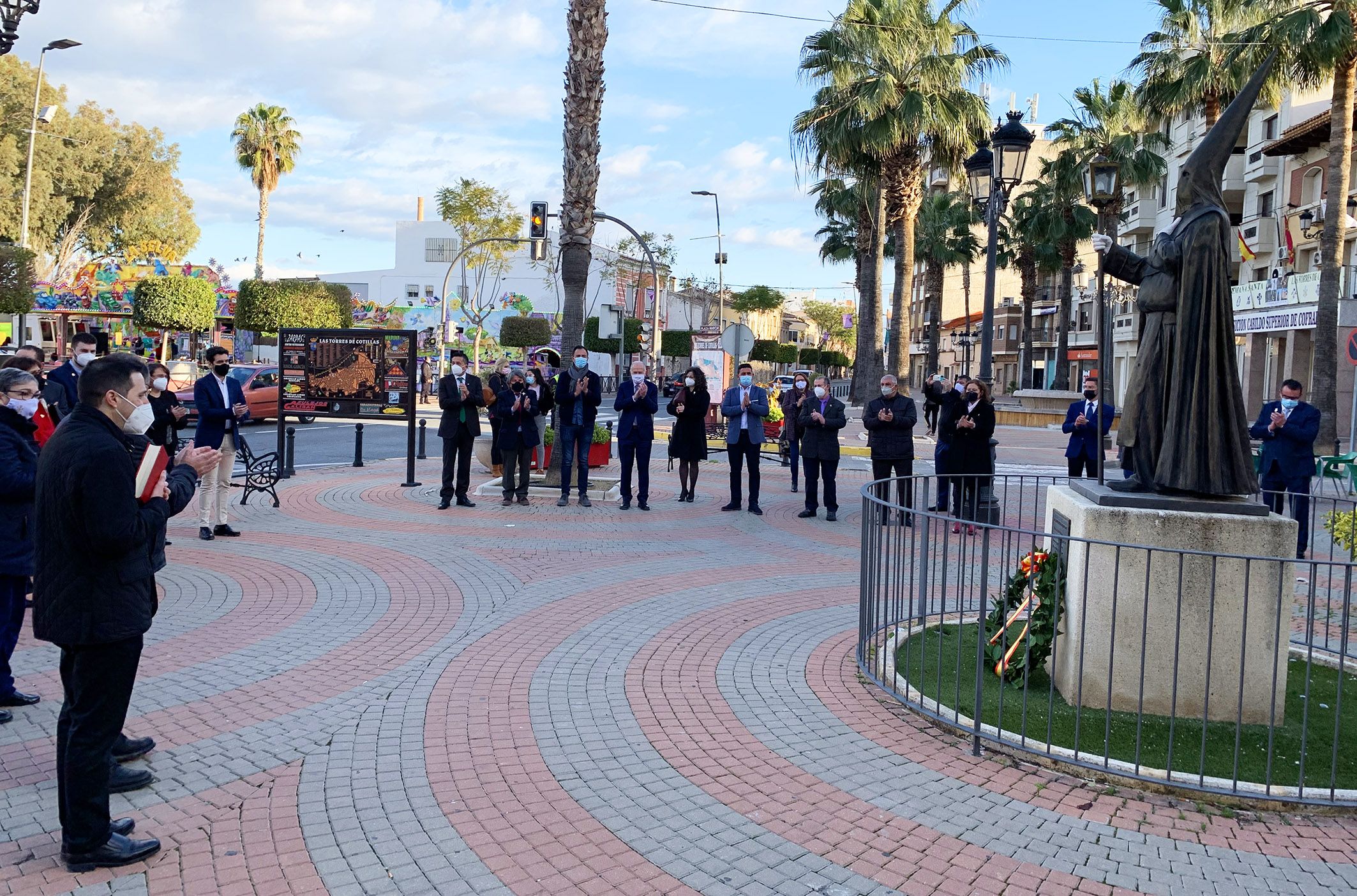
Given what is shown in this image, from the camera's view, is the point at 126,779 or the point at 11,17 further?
the point at 11,17

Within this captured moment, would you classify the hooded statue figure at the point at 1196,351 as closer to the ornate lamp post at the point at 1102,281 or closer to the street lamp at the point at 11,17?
the ornate lamp post at the point at 1102,281

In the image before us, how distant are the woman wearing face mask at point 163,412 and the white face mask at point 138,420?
18.3 ft

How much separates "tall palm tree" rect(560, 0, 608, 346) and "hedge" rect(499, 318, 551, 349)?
4727 cm

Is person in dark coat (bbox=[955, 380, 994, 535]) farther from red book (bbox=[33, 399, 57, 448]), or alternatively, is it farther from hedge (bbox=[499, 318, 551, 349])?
hedge (bbox=[499, 318, 551, 349])

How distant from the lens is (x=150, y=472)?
385 centimetres

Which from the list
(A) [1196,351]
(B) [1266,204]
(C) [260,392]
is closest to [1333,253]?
(B) [1266,204]

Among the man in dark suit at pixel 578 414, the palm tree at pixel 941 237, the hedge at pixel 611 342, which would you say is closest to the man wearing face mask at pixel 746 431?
the man in dark suit at pixel 578 414

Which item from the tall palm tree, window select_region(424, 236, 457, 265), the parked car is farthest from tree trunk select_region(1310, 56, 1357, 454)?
window select_region(424, 236, 457, 265)

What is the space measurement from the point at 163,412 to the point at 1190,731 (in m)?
8.82

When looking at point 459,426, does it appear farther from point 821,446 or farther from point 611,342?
point 611,342

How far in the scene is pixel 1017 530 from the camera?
17.4 feet

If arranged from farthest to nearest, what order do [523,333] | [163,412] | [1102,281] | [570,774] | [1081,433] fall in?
[523,333], [1081,433], [163,412], [1102,281], [570,774]

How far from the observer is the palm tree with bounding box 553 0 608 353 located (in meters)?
15.3

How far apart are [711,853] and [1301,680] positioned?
432cm
